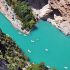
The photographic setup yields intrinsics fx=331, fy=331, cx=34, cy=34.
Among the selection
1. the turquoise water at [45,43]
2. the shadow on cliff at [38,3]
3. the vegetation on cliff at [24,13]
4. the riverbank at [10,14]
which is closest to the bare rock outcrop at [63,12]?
the turquoise water at [45,43]

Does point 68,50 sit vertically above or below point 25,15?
below

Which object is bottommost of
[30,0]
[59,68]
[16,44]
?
[59,68]

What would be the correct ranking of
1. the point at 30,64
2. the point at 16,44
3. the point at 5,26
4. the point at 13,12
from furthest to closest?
the point at 13,12 → the point at 5,26 → the point at 16,44 → the point at 30,64

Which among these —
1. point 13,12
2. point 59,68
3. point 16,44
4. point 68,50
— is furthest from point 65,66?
point 13,12

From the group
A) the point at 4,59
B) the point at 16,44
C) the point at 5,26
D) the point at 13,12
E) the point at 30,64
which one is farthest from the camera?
the point at 13,12

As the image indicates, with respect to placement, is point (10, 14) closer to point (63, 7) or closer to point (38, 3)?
point (38, 3)

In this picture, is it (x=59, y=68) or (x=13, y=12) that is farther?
(x=13, y=12)

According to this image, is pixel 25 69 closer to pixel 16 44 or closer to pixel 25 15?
pixel 16 44

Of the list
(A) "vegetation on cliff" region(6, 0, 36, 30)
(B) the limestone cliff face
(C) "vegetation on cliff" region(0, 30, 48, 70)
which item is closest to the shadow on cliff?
(A) "vegetation on cliff" region(6, 0, 36, 30)
